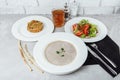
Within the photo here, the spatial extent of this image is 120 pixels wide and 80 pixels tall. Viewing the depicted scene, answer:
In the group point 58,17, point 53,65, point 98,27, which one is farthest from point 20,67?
point 98,27

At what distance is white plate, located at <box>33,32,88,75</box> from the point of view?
3.06 feet

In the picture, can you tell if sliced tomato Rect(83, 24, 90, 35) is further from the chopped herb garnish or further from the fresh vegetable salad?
the chopped herb garnish

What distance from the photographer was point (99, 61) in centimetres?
99

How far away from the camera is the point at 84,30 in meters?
1.08

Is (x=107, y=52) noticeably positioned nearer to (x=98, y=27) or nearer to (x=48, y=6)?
(x=98, y=27)

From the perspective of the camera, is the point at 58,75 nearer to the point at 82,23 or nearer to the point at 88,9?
the point at 82,23

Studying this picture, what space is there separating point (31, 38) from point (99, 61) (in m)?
0.35

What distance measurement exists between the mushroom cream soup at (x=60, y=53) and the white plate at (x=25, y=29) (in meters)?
0.10

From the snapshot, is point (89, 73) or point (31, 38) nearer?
point (89, 73)

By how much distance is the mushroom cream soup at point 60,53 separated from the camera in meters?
0.97

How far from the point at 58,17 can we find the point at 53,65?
31 centimetres

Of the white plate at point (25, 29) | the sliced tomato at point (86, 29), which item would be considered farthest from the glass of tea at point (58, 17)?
the sliced tomato at point (86, 29)

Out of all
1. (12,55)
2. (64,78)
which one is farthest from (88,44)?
(12,55)

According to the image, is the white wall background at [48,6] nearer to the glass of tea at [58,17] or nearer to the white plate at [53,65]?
the glass of tea at [58,17]
